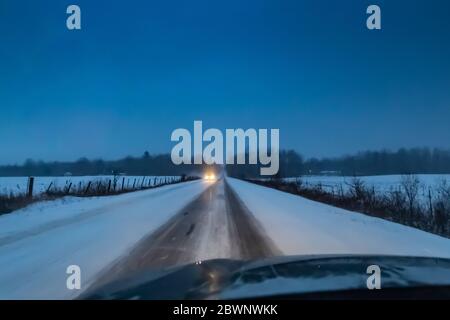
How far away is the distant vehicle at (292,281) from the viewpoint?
245 centimetres

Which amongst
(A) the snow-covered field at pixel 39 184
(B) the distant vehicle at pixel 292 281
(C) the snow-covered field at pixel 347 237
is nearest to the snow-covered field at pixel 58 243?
(B) the distant vehicle at pixel 292 281

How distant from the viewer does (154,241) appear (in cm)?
766

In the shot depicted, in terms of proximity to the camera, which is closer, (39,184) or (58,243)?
(58,243)

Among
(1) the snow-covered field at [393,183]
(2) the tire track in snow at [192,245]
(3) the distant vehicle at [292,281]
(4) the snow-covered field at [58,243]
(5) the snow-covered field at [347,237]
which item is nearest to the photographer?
(3) the distant vehicle at [292,281]

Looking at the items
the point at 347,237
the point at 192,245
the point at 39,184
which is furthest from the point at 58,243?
the point at 39,184

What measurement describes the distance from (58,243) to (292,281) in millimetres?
5629

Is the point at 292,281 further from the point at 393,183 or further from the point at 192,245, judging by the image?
the point at 393,183

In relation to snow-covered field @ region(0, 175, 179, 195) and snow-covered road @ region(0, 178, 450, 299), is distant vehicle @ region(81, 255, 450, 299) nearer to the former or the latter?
snow-covered road @ region(0, 178, 450, 299)

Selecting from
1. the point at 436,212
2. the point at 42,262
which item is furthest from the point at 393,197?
the point at 42,262

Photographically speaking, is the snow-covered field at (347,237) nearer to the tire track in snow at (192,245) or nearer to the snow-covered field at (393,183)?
the tire track in snow at (192,245)

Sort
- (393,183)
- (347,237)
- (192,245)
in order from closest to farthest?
(192,245) < (347,237) < (393,183)
